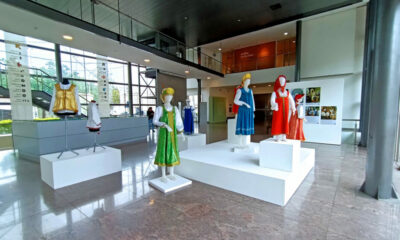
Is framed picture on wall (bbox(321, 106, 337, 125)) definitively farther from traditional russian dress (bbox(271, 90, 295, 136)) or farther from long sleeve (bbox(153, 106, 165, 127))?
long sleeve (bbox(153, 106, 165, 127))

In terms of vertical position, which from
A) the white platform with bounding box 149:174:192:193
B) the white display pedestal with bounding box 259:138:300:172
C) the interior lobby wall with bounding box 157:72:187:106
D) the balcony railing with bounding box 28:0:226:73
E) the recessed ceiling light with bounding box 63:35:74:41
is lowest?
the white platform with bounding box 149:174:192:193

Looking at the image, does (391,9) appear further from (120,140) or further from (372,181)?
(120,140)

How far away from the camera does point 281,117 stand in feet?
9.64

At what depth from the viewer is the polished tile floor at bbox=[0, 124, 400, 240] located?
5.93ft

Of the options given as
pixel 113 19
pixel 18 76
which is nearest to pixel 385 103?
pixel 18 76

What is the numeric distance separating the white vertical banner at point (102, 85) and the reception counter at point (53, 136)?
1307 millimetres

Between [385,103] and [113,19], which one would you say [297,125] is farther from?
[113,19]

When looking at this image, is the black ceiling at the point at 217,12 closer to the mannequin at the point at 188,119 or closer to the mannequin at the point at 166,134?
the mannequin at the point at 188,119

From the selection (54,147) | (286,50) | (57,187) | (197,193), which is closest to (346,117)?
(286,50)

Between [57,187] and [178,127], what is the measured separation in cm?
233

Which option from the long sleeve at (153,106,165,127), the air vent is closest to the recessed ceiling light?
the long sleeve at (153,106,165,127)

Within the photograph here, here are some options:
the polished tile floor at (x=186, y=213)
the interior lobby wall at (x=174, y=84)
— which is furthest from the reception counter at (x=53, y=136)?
the interior lobby wall at (x=174, y=84)

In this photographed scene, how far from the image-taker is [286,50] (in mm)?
11398

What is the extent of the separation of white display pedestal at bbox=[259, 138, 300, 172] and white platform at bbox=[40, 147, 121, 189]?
3.00m
